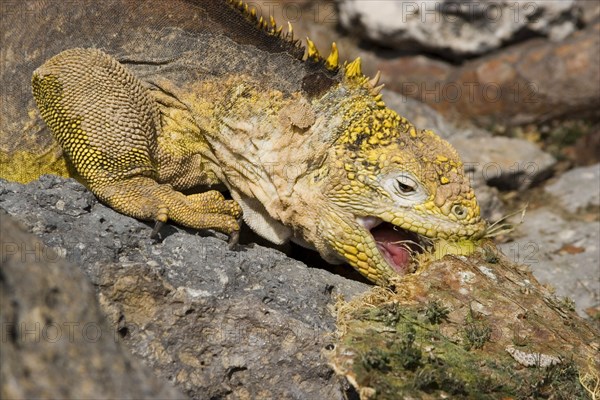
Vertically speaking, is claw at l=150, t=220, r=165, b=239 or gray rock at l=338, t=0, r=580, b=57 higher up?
claw at l=150, t=220, r=165, b=239

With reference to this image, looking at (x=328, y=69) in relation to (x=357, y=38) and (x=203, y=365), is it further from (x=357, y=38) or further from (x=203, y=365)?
(x=357, y=38)

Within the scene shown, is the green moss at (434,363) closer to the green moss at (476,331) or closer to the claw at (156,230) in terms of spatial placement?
the green moss at (476,331)

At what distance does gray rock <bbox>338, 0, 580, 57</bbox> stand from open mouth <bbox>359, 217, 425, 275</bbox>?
5933mm

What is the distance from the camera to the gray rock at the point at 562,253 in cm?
855

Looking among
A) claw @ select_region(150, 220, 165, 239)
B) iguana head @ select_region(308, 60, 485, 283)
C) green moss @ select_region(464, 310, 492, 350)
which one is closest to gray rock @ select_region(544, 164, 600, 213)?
iguana head @ select_region(308, 60, 485, 283)

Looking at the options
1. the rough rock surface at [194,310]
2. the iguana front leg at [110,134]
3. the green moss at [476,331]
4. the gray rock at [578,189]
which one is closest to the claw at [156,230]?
the rough rock surface at [194,310]

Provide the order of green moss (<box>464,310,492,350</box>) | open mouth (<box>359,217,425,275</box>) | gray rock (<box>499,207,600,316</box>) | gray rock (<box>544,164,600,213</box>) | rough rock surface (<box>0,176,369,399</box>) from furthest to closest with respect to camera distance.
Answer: gray rock (<box>544,164,600,213</box>) → gray rock (<box>499,207,600,316</box>) → open mouth (<box>359,217,425,275</box>) → green moss (<box>464,310,492,350</box>) → rough rock surface (<box>0,176,369,399</box>)

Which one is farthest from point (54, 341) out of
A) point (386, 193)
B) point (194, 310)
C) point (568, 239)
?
point (568, 239)

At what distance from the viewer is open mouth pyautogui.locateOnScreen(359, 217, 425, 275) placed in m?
6.64

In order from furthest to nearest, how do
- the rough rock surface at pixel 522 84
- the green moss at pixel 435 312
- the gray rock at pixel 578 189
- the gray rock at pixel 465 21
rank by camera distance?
1. the gray rock at pixel 465 21
2. the rough rock surface at pixel 522 84
3. the gray rock at pixel 578 189
4. the green moss at pixel 435 312

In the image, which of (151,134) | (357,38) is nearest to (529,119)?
(357,38)

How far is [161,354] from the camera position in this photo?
5.66 m

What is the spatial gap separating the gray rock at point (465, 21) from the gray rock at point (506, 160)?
1.79 m

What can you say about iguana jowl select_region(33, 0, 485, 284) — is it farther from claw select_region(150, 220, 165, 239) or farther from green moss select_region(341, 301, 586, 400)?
green moss select_region(341, 301, 586, 400)
